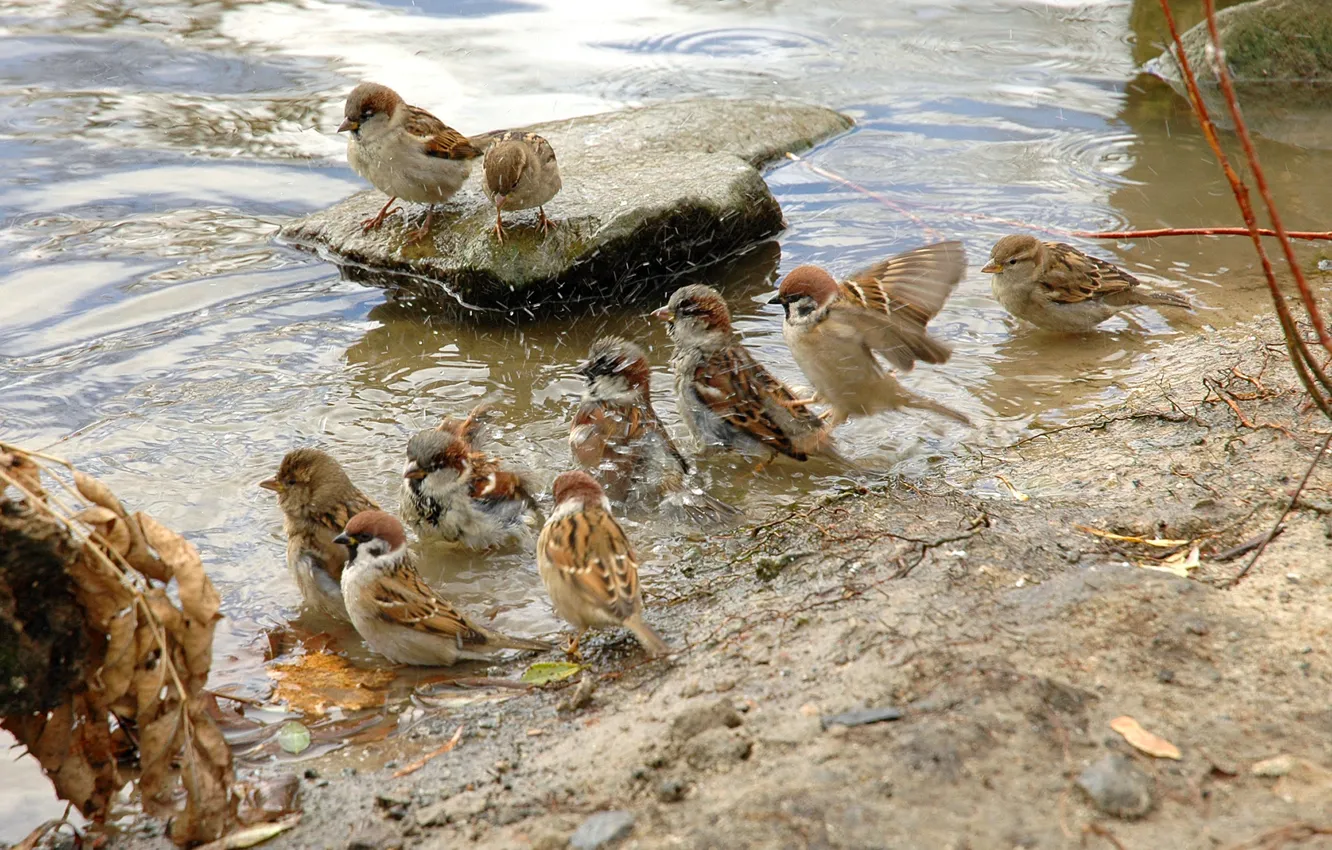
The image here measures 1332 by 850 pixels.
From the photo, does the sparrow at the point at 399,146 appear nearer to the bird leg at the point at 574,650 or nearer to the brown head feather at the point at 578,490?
the brown head feather at the point at 578,490

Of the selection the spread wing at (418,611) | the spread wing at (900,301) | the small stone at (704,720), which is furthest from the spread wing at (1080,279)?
the small stone at (704,720)

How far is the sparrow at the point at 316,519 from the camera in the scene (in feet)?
16.6

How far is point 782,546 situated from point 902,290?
2.29m

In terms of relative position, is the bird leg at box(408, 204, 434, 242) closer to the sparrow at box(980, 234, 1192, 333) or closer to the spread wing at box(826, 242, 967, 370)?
the spread wing at box(826, 242, 967, 370)

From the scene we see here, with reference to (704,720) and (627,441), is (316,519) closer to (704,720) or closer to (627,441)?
(627,441)

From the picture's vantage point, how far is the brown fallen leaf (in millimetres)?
3773

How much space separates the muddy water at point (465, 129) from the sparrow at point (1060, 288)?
0.20 m

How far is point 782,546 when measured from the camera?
5.05 m

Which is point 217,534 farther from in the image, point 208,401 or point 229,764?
point 229,764

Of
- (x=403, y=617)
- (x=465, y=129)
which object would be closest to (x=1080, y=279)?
(x=403, y=617)

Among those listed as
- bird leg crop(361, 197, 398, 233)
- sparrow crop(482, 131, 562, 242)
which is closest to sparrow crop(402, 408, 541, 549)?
sparrow crop(482, 131, 562, 242)

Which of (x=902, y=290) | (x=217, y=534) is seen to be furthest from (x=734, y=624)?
(x=902, y=290)

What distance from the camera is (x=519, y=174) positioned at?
7.69m

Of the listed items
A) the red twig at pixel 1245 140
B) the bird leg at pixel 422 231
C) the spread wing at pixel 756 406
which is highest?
the red twig at pixel 1245 140
